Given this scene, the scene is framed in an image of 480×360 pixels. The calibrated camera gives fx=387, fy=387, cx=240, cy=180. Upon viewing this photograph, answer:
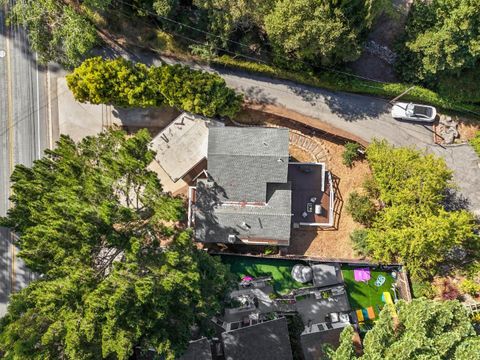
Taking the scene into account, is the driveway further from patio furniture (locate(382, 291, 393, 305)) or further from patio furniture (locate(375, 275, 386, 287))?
patio furniture (locate(382, 291, 393, 305))

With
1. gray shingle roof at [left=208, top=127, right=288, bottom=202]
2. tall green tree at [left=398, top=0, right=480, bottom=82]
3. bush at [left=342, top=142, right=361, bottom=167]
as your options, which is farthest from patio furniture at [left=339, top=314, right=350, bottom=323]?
tall green tree at [left=398, top=0, right=480, bottom=82]

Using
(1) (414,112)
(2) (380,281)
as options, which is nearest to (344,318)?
(2) (380,281)

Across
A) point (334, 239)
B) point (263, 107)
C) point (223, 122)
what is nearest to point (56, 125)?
point (223, 122)

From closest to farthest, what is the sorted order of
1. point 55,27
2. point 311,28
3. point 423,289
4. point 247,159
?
1. point 311,28
2. point 55,27
3. point 247,159
4. point 423,289

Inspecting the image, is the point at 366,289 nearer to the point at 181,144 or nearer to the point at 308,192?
the point at 308,192

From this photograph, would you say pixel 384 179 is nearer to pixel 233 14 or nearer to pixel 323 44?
pixel 323 44

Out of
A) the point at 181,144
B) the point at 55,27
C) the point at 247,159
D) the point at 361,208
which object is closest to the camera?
the point at 55,27

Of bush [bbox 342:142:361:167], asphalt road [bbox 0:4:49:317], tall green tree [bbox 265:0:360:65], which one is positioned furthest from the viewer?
asphalt road [bbox 0:4:49:317]
